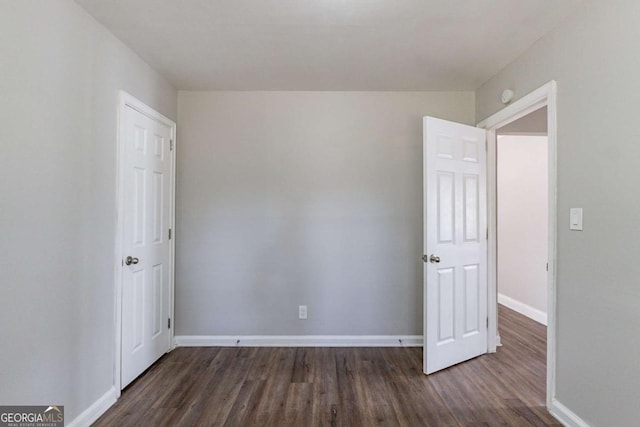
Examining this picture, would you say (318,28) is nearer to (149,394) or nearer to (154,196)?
(154,196)

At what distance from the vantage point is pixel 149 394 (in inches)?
81.4

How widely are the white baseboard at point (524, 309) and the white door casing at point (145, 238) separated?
403 cm

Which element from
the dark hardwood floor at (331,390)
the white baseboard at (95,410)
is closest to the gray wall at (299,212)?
the dark hardwood floor at (331,390)

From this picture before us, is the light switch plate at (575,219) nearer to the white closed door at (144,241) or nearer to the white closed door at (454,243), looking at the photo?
the white closed door at (454,243)

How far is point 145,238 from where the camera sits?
2.34 meters

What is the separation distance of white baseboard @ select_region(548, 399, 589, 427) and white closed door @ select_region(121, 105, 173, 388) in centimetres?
285

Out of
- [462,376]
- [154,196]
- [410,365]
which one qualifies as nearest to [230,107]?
[154,196]

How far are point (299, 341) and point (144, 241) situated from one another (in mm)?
1629

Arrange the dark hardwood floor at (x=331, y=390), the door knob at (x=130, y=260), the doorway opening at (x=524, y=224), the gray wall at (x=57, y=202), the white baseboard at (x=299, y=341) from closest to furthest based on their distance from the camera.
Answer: the gray wall at (x=57, y=202)
the dark hardwood floor at (x=331, y=390)
the door knob at (x=130, y=260)
the white baseboard at (x=299, y=341)
the doorway opening at (x=524, y=224)

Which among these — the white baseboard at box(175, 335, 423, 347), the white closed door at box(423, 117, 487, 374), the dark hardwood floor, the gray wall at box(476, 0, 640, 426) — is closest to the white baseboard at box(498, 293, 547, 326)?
the dark hardwood floor

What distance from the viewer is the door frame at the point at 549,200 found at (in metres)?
1.85

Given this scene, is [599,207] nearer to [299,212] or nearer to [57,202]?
[299,212]

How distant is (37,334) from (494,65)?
3.39 m

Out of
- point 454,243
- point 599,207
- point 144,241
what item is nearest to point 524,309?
point 454,243
